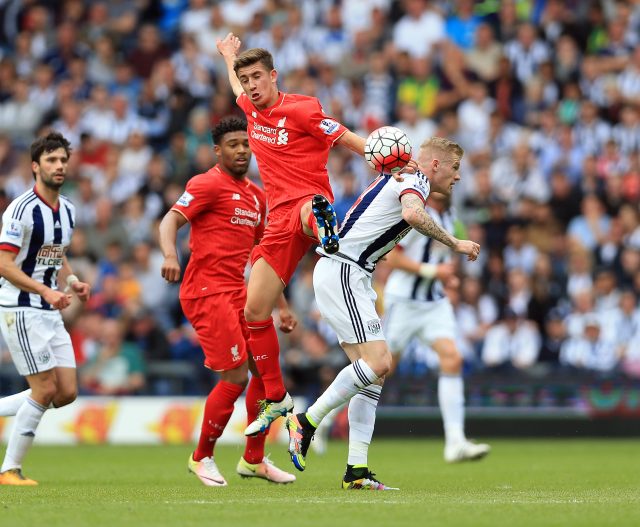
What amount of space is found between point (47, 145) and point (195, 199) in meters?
1.32

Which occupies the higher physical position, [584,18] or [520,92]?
[584,18]

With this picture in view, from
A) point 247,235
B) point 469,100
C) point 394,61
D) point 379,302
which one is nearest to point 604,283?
point 379,302

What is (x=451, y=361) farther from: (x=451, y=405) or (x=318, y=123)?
(x=318, y=123)

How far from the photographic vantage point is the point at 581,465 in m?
12.6

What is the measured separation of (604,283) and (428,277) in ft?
14.6

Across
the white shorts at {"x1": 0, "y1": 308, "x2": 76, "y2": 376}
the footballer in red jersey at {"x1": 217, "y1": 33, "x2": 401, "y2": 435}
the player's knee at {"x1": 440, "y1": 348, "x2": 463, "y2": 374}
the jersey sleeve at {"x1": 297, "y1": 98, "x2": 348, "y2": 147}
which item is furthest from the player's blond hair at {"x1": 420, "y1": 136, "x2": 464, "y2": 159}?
the player's knee at {"x1": 440, "y1": 348, "x2": 463, "y2": 374}

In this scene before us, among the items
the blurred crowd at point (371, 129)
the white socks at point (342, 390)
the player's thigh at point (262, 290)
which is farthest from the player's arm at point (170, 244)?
the blurred crowd at point (371, 129)

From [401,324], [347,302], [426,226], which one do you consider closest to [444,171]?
[426,226]

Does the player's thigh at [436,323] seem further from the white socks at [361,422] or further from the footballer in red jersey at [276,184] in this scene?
the white socks at [361,422]

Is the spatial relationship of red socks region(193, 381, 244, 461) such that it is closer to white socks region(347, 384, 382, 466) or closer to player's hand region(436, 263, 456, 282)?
white socks region(347, 384, 382, 466)

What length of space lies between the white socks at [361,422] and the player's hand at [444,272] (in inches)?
145

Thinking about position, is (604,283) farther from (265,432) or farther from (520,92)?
Answer: (265,432)

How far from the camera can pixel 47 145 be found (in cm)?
1052

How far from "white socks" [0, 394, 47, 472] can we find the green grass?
342mm
